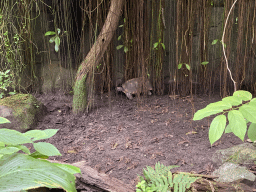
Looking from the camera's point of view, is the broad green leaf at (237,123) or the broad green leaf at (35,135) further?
the broad green leaf at (35,135)

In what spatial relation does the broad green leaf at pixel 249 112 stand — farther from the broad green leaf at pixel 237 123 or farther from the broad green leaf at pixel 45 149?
the broad green leaf at pixel 45 149

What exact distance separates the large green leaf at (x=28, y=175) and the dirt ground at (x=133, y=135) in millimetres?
1139

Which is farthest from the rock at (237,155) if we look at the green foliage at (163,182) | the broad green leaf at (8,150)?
the broad green leaf at (8,150)

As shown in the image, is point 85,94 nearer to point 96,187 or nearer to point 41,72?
point 41,72

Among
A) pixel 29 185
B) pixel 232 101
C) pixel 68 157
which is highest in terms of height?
pixel 232 101

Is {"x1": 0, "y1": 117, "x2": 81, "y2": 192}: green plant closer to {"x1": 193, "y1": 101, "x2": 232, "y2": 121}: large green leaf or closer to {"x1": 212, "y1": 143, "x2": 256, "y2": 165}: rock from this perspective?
{"x1": 193, "y1": 101, "x2": 232, "y2": 121}: large green leaf

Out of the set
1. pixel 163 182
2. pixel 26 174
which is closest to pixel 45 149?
pixel 26 174

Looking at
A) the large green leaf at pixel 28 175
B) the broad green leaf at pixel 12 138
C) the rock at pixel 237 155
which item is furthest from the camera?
the rock at pixel 237 155

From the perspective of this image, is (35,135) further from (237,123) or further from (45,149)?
(237,123)

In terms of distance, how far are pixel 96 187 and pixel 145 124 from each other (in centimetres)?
148

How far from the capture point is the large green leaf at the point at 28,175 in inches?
23.0

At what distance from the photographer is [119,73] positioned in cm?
391

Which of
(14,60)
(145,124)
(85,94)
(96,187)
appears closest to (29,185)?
(96,187)

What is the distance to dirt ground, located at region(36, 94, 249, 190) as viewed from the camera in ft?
6.41
